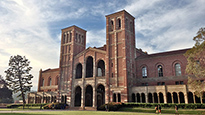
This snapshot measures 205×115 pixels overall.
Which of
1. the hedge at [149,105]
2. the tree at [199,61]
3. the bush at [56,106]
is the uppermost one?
the tree at [199,61]

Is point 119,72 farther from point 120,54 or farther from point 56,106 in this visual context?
point 56,106

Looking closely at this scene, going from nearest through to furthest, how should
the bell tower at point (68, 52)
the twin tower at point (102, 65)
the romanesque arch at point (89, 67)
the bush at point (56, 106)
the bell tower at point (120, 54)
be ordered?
1. the bell tower at point (120, 54)
2. the twin tower at point (102, 65)
3. the bush at point (56, 106)
4. the bell tower at point (68, 52)
5. the romanesque arch at point (89, 67)

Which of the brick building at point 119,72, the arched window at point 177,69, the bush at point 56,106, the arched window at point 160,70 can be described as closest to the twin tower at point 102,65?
the brick building at point 119,72

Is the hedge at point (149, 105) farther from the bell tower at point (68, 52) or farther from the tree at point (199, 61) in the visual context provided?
the bell tower at point (68, 52)

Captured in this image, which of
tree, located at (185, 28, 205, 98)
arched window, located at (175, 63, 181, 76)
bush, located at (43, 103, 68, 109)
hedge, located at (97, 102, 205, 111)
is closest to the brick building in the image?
arched window, located at (175, 63, 181, 76)

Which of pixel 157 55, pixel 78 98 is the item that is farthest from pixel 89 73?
pixel 157 55

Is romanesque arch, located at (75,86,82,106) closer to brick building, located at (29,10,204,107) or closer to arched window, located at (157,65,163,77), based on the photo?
brick building, located at (29,10,204,107)

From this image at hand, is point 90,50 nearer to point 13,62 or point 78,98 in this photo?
point 78,98

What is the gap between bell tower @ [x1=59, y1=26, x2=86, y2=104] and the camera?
2002 inches

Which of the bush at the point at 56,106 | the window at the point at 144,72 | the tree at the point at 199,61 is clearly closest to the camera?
the tree at the point at 199,61

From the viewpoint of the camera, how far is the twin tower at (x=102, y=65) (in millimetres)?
41094

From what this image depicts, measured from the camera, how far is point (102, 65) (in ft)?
170

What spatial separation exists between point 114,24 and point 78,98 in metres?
23.5

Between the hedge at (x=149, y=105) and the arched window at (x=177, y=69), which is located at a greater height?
the arched window at (x=177, y=69)
